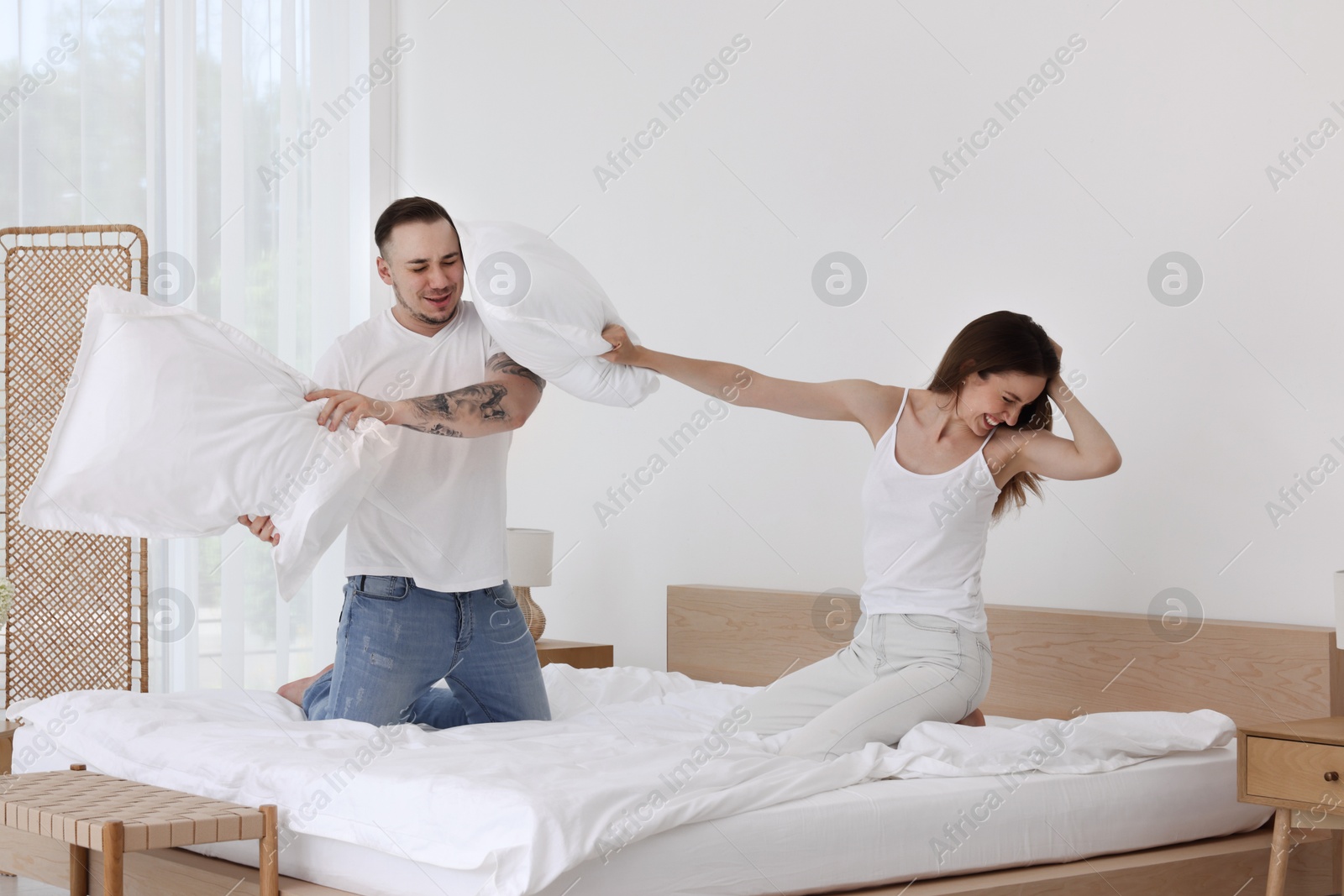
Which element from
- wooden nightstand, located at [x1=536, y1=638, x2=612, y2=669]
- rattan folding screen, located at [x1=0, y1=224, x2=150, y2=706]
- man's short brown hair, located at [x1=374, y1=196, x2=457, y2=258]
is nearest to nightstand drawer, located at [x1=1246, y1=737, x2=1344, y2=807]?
man's short brown hair, located at [x1=374, y1=196, x2=457, y2=258]

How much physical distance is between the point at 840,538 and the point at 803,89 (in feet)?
4.32

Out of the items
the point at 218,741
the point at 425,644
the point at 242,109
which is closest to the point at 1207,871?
the point at 425,644

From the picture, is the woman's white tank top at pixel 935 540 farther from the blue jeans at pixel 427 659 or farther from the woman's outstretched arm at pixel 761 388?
the blue jeans at pixel 427 659

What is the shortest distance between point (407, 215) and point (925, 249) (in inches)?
59.5

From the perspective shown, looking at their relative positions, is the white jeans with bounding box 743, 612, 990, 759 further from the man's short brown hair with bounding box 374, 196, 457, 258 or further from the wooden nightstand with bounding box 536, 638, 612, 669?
the wooden nightstand with bounding box 536, 638, 612, 669

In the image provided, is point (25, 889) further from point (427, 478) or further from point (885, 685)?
point (885, 685)

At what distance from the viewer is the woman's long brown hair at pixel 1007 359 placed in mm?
2557

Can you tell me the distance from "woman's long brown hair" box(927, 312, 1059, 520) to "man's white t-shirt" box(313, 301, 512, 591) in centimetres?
92

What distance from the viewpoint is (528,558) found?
3986mm

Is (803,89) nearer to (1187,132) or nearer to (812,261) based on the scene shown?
(812,261)

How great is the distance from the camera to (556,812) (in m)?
1.69

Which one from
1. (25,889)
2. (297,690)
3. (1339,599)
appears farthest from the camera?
(25,889)

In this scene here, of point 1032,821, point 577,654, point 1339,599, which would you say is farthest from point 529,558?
point 1339,599

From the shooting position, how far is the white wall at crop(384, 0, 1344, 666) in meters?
2.92
